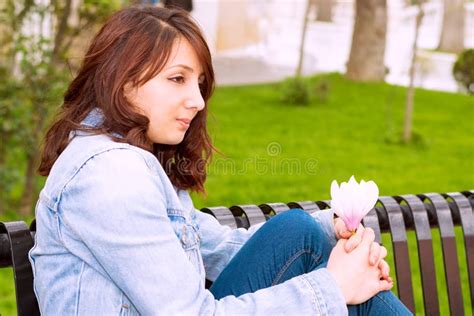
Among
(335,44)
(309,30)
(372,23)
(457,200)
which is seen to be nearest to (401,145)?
(372,23)

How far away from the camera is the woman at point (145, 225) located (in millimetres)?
1897

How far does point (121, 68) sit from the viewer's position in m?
2.12

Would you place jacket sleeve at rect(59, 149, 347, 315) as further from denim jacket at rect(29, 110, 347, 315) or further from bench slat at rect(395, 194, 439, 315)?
bench slat at rect(395, 194, 439, 315)

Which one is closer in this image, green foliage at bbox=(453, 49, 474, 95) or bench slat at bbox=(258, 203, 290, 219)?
bench slat at bbox=(258, 203, 290, 219)

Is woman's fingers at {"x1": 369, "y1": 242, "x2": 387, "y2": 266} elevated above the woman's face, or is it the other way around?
the woman's face

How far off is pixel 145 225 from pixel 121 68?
0.43m

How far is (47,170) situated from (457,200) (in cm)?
149

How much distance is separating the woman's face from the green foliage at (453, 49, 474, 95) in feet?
38.9

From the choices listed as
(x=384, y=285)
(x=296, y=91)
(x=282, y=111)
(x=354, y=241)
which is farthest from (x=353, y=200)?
(x=296, y=91)

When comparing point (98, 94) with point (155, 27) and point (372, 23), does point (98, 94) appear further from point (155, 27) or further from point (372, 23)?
point (372, 23)

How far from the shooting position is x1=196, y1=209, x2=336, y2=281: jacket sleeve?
2.61 m

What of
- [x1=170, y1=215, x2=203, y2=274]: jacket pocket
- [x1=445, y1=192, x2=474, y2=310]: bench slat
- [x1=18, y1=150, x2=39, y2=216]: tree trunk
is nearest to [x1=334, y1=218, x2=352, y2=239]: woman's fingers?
[x1=170, y1=215, x2=203, y2=274]: jacket pocket

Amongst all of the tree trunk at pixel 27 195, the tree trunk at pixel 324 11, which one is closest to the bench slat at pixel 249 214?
the tree trunk at pixel 27 195

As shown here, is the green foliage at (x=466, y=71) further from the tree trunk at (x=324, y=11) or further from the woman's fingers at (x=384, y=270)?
the tree trunk at (x=324, y=11)
